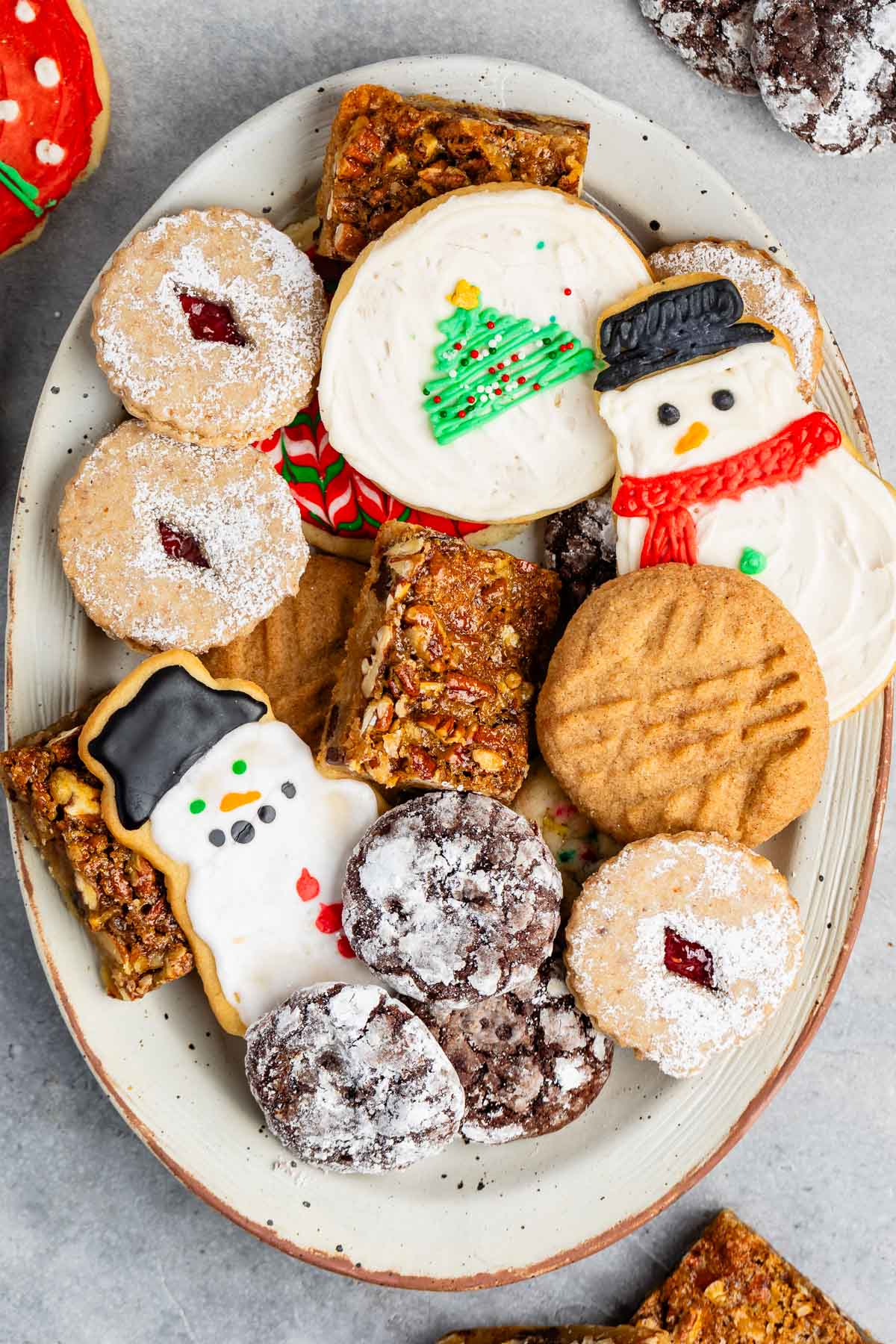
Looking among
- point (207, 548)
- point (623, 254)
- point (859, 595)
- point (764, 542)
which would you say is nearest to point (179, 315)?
point (207, 548)

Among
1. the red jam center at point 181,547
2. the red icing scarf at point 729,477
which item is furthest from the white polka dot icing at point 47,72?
the red icing scarf at point 729,477

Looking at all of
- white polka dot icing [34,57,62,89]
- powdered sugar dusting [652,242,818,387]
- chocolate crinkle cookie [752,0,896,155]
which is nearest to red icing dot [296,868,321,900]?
powdered sugar dusting [652,242,818,387]

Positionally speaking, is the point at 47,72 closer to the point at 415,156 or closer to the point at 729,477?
the point at 415,156

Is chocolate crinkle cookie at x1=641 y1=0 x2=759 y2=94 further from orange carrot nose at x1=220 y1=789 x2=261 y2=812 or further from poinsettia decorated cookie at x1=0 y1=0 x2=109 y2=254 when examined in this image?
orange carrot nose at x1=220 y1=789 x2=261 y2=812

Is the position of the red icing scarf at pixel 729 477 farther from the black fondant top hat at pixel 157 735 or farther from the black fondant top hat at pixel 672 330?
the black fondant top hat at pixel 157 735

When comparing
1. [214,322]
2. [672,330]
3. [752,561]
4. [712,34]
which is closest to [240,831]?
[214,322]

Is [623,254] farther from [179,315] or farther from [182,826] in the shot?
[182,826]
